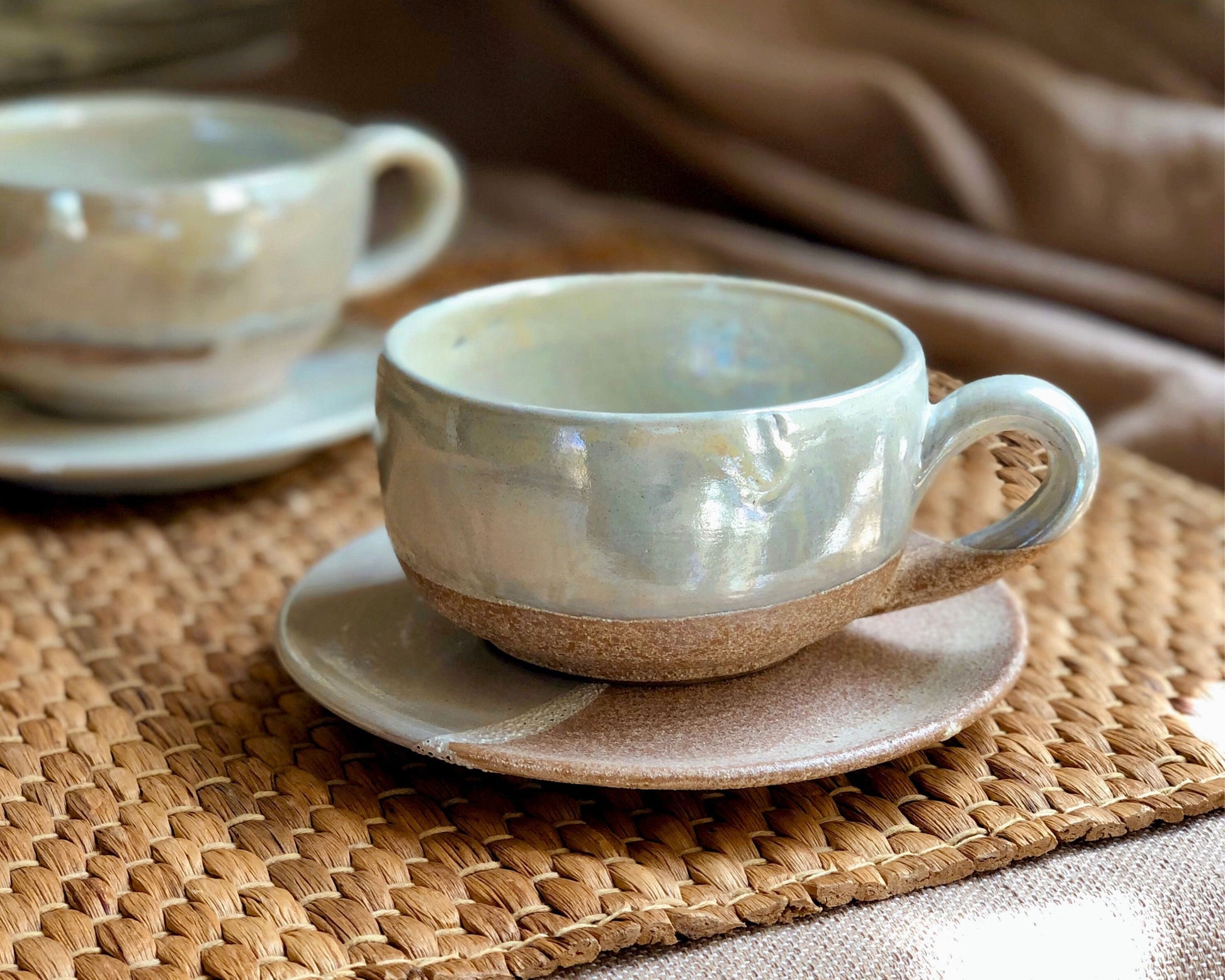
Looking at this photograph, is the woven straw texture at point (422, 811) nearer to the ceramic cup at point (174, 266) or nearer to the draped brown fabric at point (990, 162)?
the ceramic cup at point (174, 266)

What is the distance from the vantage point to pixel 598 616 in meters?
0.38

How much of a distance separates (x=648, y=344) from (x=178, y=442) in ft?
0.74

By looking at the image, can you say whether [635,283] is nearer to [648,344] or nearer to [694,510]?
[648,344]

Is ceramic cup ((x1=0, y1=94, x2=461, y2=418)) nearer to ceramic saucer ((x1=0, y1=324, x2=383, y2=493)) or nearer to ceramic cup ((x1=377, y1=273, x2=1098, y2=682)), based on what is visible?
ceramic saucer ((x1=0, y1=324, x2=383, y2=493))

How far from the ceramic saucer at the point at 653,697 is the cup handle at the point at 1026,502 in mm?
22

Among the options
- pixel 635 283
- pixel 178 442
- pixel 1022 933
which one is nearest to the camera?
pixel 1022 933

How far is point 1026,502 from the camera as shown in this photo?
0.41m

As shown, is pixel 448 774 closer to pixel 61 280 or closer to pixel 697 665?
pixel 697 665

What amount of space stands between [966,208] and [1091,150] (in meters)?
0.08

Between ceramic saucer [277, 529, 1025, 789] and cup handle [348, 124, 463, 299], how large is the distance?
28cm

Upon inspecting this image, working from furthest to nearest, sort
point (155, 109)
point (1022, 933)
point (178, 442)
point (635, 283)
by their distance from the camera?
point (155, 109)
point (178, 442)
point (635, 283)
point (1022, 933)

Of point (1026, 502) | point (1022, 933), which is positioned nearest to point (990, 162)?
point (1026, 502)

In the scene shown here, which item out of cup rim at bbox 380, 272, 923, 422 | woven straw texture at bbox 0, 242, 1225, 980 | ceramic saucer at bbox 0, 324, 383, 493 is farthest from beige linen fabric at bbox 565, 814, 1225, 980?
ceramic saucer at bbox 0, 324, 383, 493

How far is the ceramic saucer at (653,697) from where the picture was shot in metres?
0.36
